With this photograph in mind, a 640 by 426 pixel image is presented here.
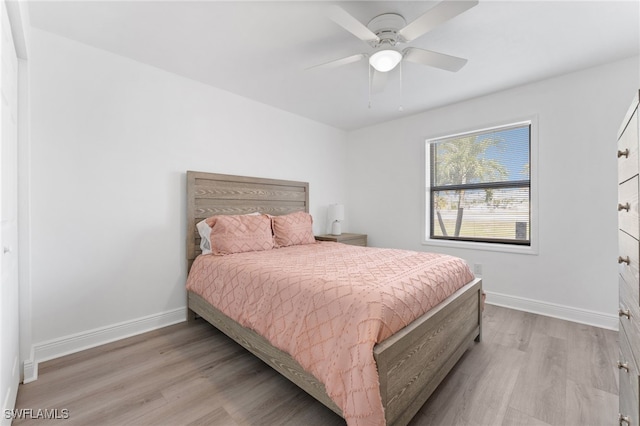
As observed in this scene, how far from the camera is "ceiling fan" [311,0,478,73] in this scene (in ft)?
5.00

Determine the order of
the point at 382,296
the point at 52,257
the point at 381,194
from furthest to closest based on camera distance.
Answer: the point at 381,194 → the point at 52,257 → the point at 382,296

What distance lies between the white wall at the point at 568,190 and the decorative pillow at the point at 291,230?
5.73 ft

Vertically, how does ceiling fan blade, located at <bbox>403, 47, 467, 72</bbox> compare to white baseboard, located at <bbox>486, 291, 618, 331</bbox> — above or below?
above

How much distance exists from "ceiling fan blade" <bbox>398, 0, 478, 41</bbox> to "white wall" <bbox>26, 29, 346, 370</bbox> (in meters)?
2.08

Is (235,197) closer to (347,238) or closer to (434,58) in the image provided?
(347,238)

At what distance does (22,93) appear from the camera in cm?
182

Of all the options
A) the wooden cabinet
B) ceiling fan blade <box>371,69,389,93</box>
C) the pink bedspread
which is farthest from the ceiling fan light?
the pink bedspread

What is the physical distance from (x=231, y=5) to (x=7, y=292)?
2.01 metres

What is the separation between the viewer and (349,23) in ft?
5.17

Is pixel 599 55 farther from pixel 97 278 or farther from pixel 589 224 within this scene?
pixel 97 278

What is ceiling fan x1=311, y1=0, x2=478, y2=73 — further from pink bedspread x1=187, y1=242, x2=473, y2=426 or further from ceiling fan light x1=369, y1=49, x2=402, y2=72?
pink bedspread x1=187, y1=242, x2=473, y2=426

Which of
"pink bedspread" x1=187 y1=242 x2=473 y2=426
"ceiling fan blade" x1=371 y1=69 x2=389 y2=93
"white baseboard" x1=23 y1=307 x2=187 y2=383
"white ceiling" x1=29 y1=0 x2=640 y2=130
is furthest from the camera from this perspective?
"ceiling fan blade" x1=371 y1=69 x2=389 y2=93

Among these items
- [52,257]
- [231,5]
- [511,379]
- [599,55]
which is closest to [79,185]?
[52,257]
